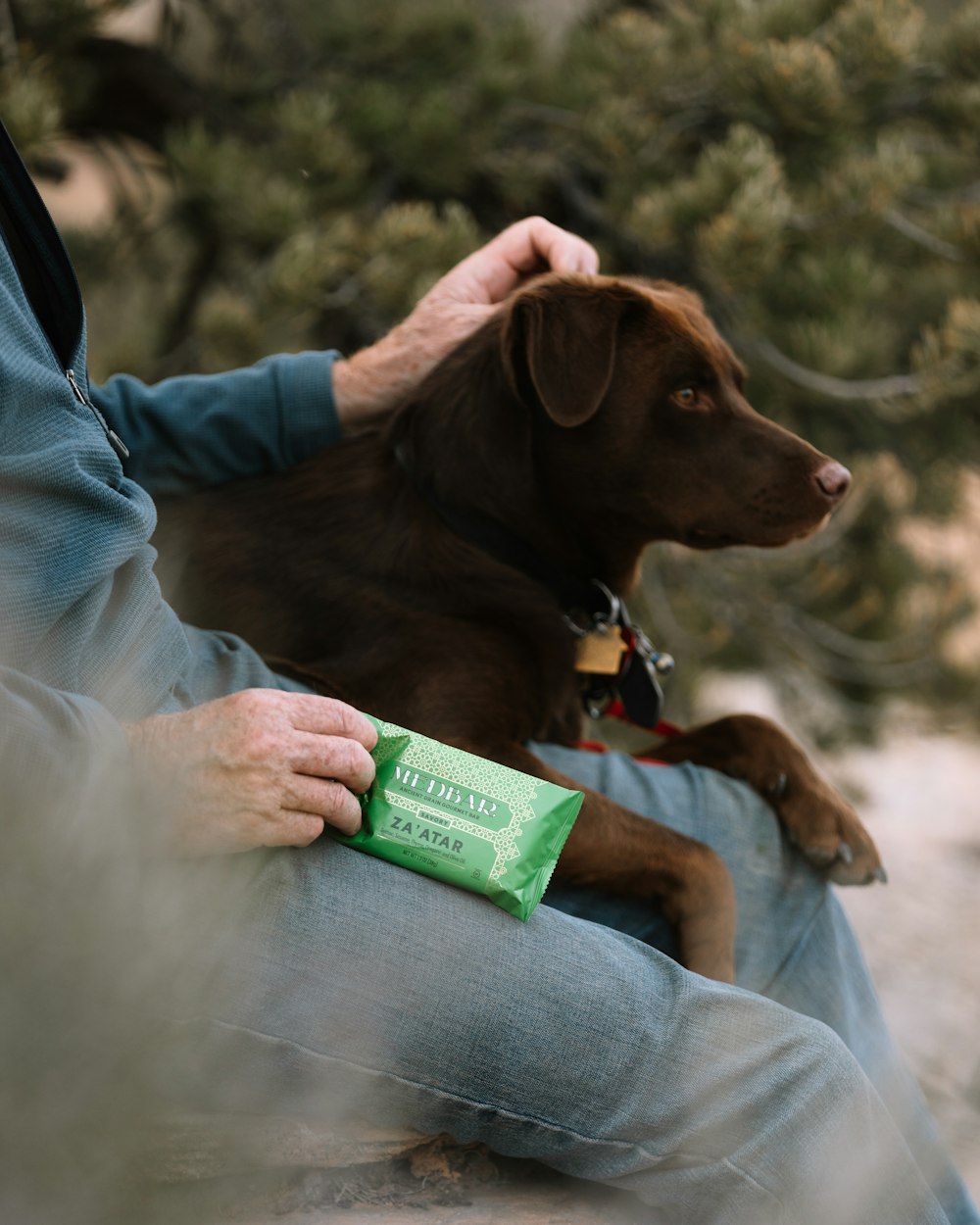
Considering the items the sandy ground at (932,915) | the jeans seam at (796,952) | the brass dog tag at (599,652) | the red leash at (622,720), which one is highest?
the brass dog tag at (599,652)

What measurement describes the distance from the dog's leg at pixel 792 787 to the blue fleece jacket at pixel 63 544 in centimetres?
79

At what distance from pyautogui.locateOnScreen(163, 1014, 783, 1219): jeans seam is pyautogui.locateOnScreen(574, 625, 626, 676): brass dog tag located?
85 cm

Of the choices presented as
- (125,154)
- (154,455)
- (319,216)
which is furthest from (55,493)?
(125,154)

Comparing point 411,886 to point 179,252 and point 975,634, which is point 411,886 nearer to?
point 179,252

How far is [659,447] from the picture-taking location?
2.08m

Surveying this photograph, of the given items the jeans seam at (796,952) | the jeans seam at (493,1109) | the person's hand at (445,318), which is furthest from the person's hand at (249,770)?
the person's hand at (445,318)

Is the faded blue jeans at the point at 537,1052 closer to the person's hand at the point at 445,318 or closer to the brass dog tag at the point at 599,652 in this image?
the brass dog tag at the point at 599,652

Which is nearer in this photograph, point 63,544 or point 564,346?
point 63,544

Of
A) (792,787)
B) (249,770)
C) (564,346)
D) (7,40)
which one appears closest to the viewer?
(249,770)

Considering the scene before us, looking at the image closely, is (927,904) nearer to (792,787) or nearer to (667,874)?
(792,787)

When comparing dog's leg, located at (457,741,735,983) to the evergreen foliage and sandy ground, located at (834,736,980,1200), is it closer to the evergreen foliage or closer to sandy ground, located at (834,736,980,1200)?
sandy ground, located at (834,736,980,1200)

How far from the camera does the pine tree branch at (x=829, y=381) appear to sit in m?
3.05

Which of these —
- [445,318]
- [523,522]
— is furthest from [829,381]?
[523,522]

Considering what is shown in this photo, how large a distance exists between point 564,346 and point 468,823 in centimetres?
99
